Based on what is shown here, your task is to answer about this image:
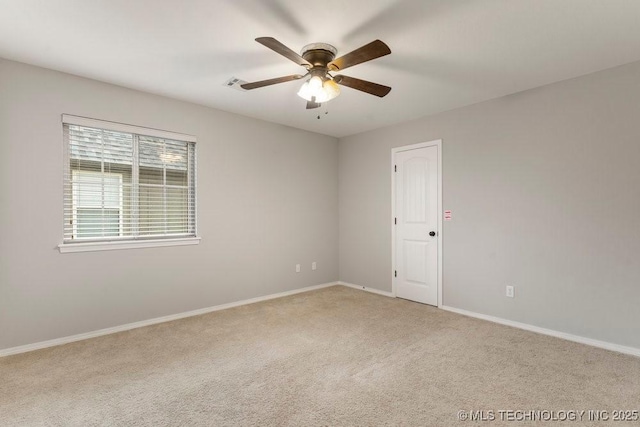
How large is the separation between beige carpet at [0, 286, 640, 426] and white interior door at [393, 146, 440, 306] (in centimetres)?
91

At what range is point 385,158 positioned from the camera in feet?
15.7

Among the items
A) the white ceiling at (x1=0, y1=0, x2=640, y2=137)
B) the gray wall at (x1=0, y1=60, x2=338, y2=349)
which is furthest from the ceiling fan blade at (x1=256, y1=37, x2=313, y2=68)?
the gray wall at (x1=0, y1=60, x2=338, y2=349)

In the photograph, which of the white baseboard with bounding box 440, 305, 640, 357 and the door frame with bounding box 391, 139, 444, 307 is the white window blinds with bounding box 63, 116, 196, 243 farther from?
the white baseboard with bounding box 440, 305, 640, 357

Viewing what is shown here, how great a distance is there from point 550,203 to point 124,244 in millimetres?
4442

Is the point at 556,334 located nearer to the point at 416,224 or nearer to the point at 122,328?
the point at 416,224

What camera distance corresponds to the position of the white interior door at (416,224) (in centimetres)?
422

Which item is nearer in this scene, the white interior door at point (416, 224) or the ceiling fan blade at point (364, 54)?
the ceiling fan blade at point (364, 54)

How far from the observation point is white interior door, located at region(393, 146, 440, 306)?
166 inches

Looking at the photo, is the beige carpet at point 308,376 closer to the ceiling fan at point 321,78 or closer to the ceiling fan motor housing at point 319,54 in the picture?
the ceiling fan at point 321,78

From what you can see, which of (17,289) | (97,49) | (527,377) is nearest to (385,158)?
(527,377)

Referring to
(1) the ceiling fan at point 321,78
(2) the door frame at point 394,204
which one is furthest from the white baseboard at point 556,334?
(1) the ceiling fan at point 321,78

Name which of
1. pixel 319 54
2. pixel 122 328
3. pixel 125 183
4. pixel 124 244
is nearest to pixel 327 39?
pixel 319 54

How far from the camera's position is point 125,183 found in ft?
11.1

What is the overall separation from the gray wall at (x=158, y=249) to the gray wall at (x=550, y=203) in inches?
77.0
